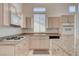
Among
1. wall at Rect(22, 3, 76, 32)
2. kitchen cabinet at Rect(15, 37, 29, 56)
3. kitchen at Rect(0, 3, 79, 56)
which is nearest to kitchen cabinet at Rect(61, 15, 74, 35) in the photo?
kitchen at Rect(0, 3, 79, 56)

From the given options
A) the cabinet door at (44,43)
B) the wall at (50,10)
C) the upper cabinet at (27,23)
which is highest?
the wall at (50,10)

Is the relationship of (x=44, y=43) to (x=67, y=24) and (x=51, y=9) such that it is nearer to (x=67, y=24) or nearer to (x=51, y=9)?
(x=67, y=24)

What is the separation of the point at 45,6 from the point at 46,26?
630mm

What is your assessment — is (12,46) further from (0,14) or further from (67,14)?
(67,14)

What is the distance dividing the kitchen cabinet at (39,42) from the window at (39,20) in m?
0.26

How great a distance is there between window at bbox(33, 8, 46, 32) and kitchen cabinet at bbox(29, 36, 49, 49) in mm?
264

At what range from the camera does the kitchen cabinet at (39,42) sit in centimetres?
395

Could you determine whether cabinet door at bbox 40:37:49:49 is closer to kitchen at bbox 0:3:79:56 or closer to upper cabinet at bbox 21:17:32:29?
kitchen at bbox 0:3:79:56

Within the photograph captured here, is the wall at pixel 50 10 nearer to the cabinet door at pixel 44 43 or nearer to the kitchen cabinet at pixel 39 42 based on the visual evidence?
the kitchen cabinet at pixel 39 42

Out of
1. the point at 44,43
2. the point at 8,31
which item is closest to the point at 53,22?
the point at 44,43

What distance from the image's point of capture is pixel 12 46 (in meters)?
2.36

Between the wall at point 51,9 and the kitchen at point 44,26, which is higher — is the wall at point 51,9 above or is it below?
above

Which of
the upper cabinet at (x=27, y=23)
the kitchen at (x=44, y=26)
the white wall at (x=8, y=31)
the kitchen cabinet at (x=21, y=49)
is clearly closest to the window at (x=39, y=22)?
the kitchen at (x=44, y=26)

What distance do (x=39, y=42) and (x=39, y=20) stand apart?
2.39 feet
